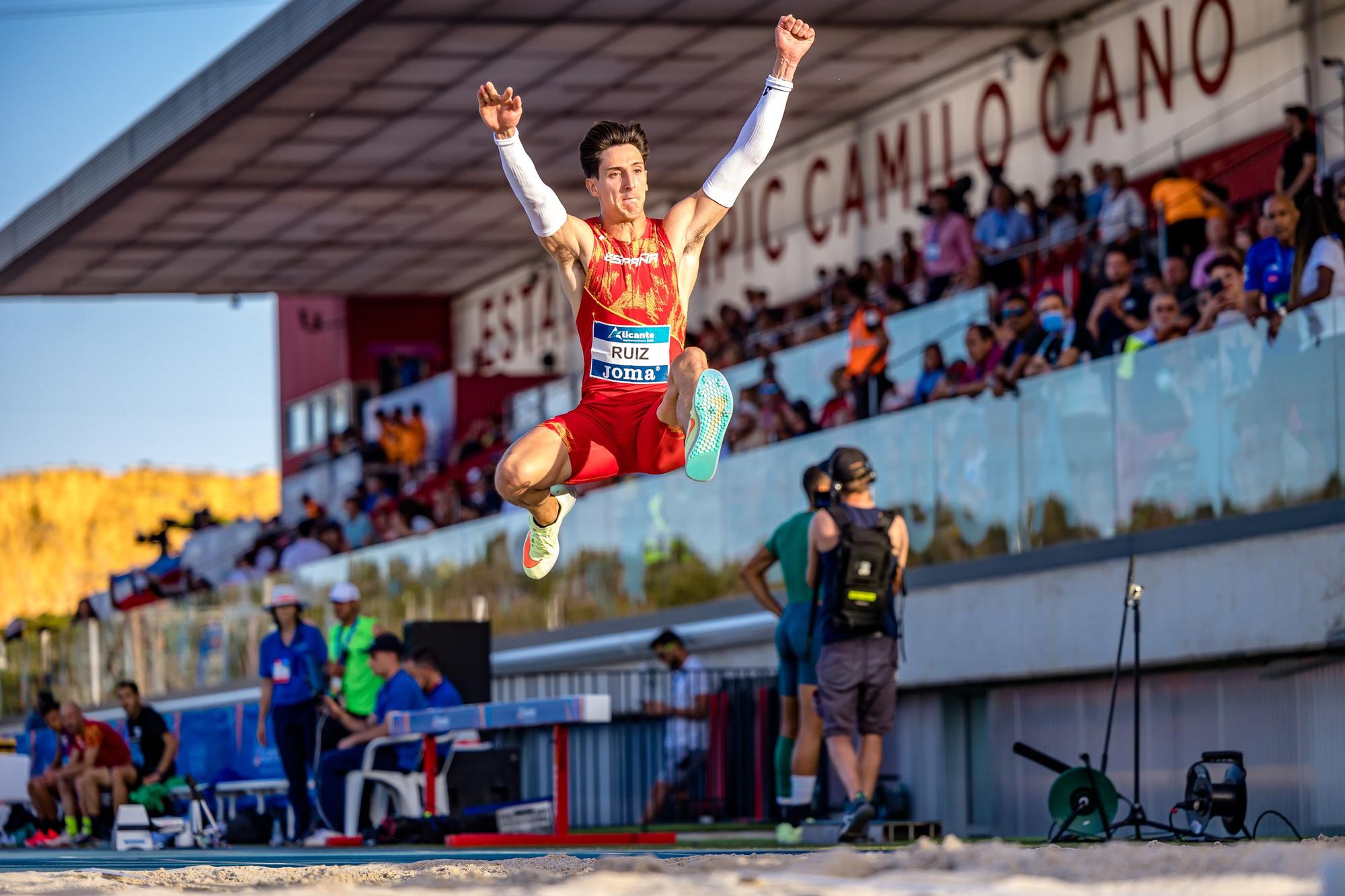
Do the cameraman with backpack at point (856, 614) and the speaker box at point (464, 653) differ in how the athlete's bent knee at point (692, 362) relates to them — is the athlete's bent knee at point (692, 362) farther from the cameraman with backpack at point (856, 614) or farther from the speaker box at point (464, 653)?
the speaker box at point (464, 653)

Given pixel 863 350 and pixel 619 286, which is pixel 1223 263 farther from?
pixel 619 286

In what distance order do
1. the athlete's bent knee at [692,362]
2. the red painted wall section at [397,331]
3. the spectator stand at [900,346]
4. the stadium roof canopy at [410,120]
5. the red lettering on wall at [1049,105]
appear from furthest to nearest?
the red painted wall section at [397,331] < the red lettering on wall at [1049,105] < the stadium roof canopy at [410,120] < the spectator stand at [900,346] < the athlete's bent knee at [692,362]

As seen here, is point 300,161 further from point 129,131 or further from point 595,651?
point 595,651

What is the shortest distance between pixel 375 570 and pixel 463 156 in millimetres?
7229

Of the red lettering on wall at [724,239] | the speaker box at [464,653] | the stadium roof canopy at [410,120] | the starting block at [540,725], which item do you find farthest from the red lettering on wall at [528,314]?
the starting block at [540,725]

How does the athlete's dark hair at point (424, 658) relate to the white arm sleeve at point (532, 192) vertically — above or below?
below

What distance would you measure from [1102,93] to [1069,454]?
10269mm

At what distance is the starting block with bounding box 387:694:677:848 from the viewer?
12.1 meters

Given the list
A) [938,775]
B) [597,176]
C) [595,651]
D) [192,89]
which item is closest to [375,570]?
[595,651]

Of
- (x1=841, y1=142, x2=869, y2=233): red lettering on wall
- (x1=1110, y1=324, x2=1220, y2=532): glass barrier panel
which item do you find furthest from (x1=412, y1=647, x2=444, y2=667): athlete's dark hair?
(x1=841, y1=142, x2=869, y2=233): red lettering on wall

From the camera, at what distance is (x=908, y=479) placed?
51.2ft

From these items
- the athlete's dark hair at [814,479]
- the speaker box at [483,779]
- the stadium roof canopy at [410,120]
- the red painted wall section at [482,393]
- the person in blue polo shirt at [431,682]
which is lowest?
the speaker box at [483,779]

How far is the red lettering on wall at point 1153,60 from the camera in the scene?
22.1m

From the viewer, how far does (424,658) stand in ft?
48.3
